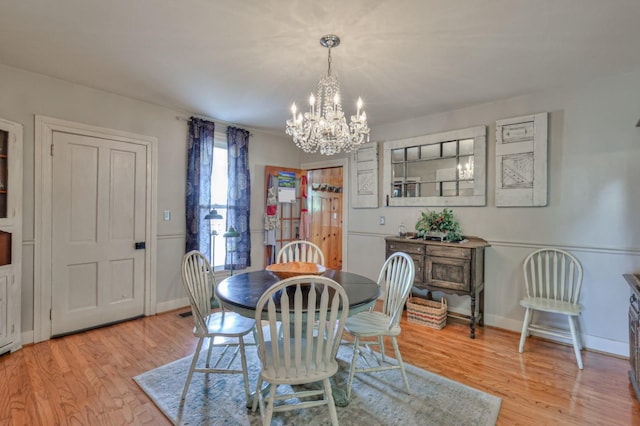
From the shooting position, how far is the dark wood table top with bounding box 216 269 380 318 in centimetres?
186

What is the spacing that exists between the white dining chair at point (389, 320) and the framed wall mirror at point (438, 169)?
159 centimetres

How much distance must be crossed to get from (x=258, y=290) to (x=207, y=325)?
1.67ft

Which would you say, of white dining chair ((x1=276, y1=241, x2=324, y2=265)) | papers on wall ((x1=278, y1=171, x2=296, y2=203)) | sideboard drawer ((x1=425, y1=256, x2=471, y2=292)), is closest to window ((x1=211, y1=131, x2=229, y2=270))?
papers on wall ((x1=278, y1=171, x2=296, y2=203))

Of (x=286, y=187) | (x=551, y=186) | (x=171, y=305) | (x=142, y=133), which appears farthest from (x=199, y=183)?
(x=551, y=186)

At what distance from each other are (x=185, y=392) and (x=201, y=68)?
8.31 ft

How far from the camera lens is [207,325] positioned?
2.25 m

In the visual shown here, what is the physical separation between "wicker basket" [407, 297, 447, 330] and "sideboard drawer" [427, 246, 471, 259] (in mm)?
630

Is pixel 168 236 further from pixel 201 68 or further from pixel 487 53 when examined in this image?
pixel 487 53

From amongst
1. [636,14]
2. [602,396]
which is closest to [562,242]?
[602,396]

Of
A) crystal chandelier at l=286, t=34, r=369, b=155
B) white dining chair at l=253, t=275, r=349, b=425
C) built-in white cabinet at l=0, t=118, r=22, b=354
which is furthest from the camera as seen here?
built-in white cabinet at l=0, t=118, r=22, b=354

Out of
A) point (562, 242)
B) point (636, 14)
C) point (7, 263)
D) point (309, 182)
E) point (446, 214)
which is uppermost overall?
point (636, 14)

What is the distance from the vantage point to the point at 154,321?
11.5ft

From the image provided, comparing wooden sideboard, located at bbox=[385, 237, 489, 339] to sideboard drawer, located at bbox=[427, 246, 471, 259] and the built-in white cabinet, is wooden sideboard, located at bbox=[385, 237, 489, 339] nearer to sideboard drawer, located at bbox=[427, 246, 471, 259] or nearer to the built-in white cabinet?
sideboard drawer, located at bbox=[427, 246, 471, 259]

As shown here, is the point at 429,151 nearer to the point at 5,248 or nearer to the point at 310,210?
the point at 310,210
